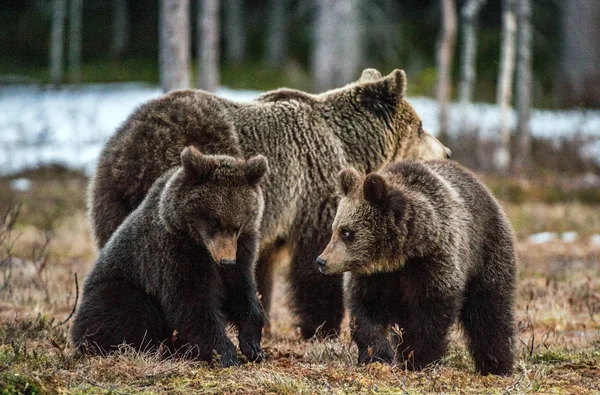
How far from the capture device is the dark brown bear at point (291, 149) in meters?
6.61

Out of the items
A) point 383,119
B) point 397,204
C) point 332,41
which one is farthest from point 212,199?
point 332,41

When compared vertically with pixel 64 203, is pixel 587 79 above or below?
above

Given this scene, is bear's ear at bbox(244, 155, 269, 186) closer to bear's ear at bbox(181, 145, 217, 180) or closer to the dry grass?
bear's ear at bbox(181, 145, 217, 180)

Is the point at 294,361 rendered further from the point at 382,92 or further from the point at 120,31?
the point at 120,31

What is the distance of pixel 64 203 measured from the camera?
1611 centimetres

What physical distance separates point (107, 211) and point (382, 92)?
293 cm

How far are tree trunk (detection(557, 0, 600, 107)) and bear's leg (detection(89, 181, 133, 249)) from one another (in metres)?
23.4

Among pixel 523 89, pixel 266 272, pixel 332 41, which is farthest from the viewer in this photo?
pixel 332 41

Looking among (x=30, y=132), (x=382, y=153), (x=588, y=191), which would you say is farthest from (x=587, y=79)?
(x=382, y=153)

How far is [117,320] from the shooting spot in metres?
5.71

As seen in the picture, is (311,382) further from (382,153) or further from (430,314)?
(382,153)

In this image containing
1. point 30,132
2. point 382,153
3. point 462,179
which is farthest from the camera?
point 30,132

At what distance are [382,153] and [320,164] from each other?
0.75m

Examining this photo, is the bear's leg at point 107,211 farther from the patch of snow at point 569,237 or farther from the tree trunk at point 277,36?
the tree trunk at point 277,36
